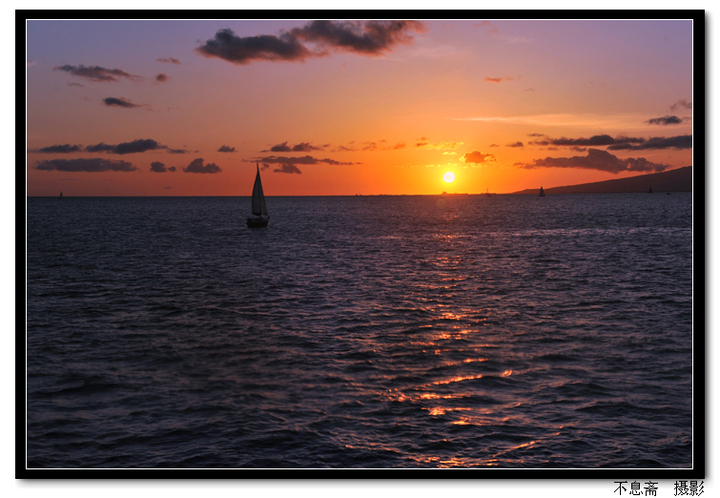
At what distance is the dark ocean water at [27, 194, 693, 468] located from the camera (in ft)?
49.9

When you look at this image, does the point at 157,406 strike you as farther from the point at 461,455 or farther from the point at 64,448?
the point at 461,455

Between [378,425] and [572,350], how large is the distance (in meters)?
11.8

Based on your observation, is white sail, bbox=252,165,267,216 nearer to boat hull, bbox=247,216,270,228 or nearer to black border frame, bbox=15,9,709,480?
boat hull, bbox=247,216,270,228

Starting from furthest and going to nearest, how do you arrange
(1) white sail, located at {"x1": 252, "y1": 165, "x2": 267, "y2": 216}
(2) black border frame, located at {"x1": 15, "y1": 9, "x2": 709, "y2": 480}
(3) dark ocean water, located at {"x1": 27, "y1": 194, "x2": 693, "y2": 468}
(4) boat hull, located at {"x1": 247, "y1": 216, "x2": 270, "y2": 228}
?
(4) boat hull, located at {"x1": 247, "y1": 216, "x2": 270, "y2": 228} → (1) white sail, located at {"x1": 252, "y1": 165, "x2": 267, "y2": 216} → (3) dark ocean water, located at {"x1": 27, "y1": 194, "x2": 693, "y2": 468} → (2) black border frame, located at {"x1": 15, "y1": 9, "x2": 709, "y2": 480}

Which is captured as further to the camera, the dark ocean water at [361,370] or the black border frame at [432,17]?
the dark ocean water at [361,370]

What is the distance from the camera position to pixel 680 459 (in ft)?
48.7

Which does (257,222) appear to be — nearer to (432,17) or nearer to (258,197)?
(258,197)

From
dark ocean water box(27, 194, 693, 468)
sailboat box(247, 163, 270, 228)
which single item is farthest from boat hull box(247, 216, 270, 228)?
dark ocean water box(27, 194, 693, 468)

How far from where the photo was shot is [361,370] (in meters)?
21.7

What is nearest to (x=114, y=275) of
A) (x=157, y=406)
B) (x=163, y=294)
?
(x=163, y=294)

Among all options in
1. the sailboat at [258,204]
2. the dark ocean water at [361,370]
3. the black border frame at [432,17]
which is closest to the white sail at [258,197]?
the sailboat at [258,204]

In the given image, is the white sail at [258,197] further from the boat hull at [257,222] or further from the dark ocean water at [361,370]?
the dark ocean water at [361,370]

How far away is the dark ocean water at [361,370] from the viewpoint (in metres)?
15.2

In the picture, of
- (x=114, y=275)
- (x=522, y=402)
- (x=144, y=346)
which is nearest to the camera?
(x=522, y=402)
